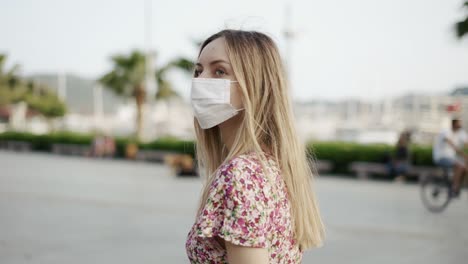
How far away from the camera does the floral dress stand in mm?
1298

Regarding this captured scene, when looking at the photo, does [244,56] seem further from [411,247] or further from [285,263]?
[411,247]

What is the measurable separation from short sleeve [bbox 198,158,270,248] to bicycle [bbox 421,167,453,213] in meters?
8.89

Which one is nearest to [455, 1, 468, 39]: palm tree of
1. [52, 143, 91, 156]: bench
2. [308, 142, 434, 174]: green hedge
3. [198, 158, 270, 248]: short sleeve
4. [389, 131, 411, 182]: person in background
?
[389, 131, 411, 182]: person in background

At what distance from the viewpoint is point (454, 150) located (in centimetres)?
938

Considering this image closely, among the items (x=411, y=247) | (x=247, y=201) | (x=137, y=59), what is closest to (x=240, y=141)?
(x=247, y=201)

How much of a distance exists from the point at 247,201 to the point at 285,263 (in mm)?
317

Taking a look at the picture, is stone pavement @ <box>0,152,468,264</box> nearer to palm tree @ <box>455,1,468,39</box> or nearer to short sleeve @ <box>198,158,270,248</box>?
palm tree @ <box>455,1,468,39</box>

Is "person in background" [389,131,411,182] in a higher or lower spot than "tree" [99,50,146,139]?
lower

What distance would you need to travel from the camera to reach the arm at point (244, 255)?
1298 millimetres

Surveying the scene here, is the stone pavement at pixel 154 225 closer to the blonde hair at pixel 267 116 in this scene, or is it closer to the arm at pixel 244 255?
the blonde hair at pixel 267 116

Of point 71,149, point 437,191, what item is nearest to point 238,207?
point 437,191

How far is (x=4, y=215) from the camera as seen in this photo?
8125 millimetres

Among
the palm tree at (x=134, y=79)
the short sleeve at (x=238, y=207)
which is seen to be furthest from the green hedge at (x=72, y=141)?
the short sleeve at (x=238, y=207)

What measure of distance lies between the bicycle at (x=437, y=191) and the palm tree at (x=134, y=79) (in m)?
25.9
